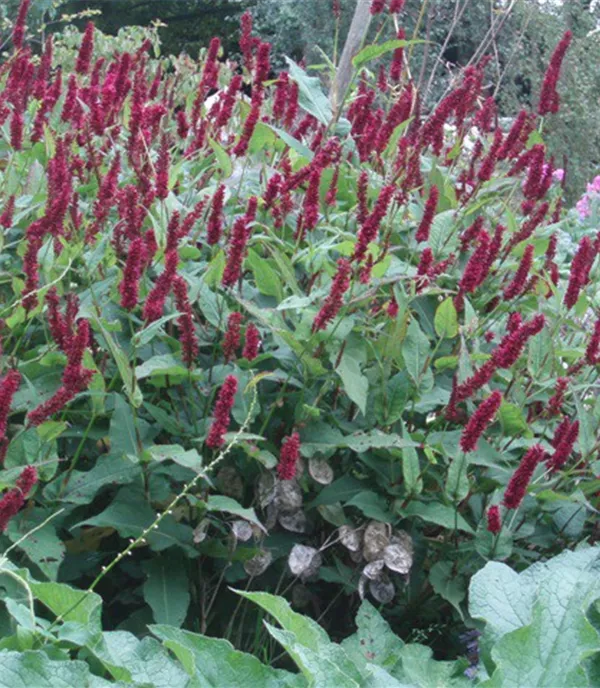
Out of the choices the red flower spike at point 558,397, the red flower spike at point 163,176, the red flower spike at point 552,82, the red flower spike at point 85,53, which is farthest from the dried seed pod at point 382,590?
the red flower spike at point 85,53

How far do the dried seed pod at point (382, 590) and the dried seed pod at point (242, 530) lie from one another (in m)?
0.29

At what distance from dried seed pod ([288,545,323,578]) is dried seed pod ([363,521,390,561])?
0.10 metres

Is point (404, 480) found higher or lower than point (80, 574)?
higher

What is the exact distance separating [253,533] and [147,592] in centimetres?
26

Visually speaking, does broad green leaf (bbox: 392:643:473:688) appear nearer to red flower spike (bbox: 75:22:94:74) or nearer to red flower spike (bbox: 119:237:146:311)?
red flower spike (bbox: 119:237:146:311)

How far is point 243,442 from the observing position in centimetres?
219

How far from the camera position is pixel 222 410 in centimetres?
195

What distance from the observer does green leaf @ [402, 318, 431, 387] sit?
2387 mm

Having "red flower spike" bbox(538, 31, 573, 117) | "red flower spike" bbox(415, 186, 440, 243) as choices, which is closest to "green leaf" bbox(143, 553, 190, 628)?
"red flower spike" bbox(415, 186, 440, 243)

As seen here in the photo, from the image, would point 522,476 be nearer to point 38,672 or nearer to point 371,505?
point 371,505

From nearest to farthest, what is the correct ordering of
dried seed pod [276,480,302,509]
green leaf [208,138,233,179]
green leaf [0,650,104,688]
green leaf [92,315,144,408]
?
1. green leaf [0,650,104,688]
2. green leaf [92,315,144,408]
3. dried seed pod [276,480,302,509]
4. green leaf [208,138,233,179]

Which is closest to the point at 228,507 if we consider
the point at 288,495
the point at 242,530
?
the point at 242,530

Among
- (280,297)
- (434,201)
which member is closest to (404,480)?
(280,297)

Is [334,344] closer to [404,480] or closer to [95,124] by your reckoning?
[404,480]
